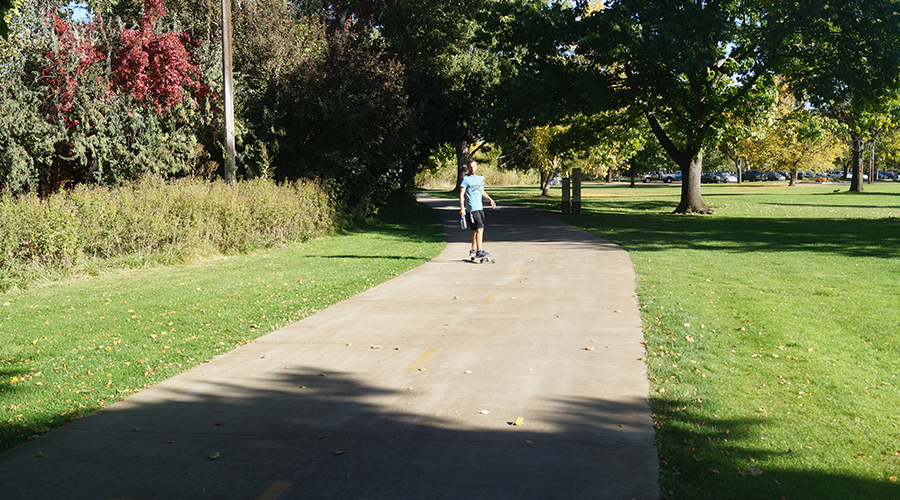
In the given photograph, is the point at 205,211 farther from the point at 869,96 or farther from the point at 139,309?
the point at 869,96

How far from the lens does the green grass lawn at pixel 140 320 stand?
19.1ft

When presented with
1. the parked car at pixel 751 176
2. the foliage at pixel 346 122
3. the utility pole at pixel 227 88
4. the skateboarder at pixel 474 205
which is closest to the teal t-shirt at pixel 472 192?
the skateboarder at pixel 474 205

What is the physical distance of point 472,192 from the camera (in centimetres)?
1401

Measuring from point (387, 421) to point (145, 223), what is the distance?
11.0 meters

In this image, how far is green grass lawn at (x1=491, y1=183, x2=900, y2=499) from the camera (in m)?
4.11

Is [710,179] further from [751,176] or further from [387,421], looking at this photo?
[387,421]

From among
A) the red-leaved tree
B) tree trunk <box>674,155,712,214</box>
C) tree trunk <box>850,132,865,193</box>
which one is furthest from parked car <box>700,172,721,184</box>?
the red-leaved tree

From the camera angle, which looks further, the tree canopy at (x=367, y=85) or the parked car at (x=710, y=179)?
the parked car at (x=710, y=179)

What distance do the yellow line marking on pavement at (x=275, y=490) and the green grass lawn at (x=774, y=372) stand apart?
2182mm

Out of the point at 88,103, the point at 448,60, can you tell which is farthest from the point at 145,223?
the point at 448,60

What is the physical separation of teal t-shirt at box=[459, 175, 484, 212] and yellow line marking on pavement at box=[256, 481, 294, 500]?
33.6 feet

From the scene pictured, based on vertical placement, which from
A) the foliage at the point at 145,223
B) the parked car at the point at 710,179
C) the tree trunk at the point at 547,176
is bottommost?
the foliage at the point at 145,223

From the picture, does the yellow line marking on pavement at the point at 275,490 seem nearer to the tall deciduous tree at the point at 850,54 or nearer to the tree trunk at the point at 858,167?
the tall deciduous tree at the point at 850,54

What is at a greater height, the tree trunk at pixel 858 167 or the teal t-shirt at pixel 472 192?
the tree trunk at pixel 858 167
